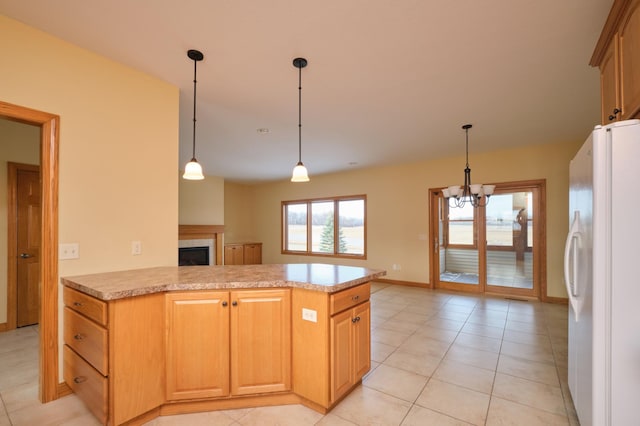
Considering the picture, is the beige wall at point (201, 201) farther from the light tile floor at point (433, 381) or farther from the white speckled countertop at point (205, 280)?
the white speckled countertop at point (205, 280)

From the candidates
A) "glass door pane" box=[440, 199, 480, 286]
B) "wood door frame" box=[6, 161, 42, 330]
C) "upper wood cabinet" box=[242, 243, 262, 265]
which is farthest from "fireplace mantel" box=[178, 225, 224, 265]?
A: "glass door pane" box=[440, 199, 480, 286]

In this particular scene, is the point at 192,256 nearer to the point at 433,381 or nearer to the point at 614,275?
the point at 433,381

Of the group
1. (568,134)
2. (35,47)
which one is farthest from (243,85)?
(568,134)

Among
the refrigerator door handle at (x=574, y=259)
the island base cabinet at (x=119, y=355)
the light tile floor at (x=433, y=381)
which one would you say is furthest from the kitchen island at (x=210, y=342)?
the refrigerator door handle at (x=574, y=259)

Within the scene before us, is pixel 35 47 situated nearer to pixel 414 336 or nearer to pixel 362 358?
pixel 362 358

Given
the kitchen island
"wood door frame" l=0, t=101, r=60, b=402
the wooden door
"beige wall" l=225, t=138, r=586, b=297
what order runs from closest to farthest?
the kitchen island
"wood door frame" l=0, t=101, r=60, b=402
the wooden door
"beige wall" l=225, t=138, r=586, b=297

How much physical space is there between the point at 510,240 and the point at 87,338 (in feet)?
18.9

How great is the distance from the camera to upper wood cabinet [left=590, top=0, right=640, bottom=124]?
1433 millimetres

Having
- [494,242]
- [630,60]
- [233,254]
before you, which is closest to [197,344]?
[630,60]

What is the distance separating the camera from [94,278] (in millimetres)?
2041

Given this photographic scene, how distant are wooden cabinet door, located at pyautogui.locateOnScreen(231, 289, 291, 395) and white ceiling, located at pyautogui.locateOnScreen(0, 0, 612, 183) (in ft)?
5.90

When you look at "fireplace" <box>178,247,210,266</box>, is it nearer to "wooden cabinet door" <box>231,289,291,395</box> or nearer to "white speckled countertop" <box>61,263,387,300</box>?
"white speckled countertop" <box>61,263,387,300</box>

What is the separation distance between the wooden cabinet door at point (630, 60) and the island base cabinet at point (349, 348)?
6.38ft

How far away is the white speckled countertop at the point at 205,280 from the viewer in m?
1.80
